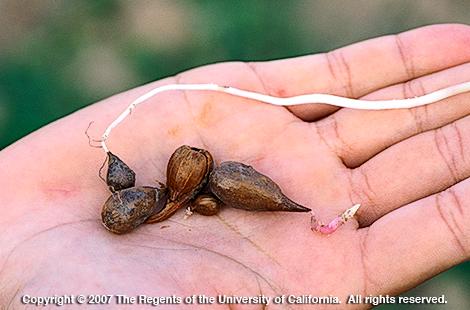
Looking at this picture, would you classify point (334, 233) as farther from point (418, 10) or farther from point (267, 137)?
point (418, 10)

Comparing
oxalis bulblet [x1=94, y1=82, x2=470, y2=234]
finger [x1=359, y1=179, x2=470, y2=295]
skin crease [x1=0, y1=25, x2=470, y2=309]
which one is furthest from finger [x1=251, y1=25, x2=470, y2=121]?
finger [x1=359, y1=179, x2=470, y2=295]

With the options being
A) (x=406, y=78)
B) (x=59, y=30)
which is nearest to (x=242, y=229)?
(x=406, y=78)

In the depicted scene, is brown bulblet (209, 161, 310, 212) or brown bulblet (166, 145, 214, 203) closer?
brown bulblet (209, 161, 310, 212)

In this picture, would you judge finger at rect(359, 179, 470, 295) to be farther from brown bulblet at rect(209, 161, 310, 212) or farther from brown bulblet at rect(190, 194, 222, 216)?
brown bulblet at rect(190, 194, 222, 216)

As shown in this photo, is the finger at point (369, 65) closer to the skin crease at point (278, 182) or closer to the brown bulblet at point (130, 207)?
the skin crease at point (278, 182)

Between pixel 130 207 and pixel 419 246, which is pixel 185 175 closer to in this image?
pixel 130 207

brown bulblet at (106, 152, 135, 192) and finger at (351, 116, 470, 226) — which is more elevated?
brown bulblet at (106, 152, 135, 192)
